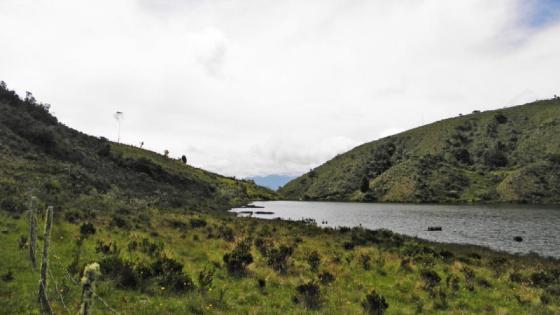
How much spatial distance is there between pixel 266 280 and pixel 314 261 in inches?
219

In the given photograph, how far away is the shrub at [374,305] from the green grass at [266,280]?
322 mm

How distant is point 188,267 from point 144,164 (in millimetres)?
81051

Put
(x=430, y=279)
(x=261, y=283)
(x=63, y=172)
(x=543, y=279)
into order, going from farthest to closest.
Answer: (x=63, y=172) → (x=543, y=279) → (x=430, y=279) → (x=261, y=283)

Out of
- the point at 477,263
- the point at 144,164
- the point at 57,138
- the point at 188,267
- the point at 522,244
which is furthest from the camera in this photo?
the point at 144,164

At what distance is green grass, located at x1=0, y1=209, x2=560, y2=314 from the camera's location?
13.9 meters

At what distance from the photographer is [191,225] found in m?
36.5

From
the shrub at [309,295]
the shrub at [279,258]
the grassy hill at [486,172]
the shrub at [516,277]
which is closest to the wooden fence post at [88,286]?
the shrub at [309,295]

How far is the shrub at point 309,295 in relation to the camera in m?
15.7

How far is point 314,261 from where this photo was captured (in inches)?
936

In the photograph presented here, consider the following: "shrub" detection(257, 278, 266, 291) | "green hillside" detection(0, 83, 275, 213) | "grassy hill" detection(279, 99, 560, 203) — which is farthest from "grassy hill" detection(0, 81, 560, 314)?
"grassy hill" detection(279, 99, 560, 203)

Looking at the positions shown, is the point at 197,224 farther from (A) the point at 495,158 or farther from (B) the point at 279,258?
(A) the point at 495,158

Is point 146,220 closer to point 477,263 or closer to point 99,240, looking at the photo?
point 99,240

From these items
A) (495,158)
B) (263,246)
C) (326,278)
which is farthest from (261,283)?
(495,158)

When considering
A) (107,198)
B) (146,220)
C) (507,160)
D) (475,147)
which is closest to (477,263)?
(146,220)
